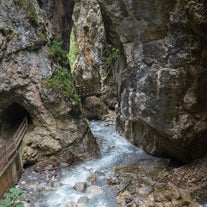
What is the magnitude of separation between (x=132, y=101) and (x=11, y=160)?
174 inches

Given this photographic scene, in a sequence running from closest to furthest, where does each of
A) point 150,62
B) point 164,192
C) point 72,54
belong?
A: 1. point 164,192
2. point 150,62
3. point 72,54

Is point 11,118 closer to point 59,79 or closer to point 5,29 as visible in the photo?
point 59,79

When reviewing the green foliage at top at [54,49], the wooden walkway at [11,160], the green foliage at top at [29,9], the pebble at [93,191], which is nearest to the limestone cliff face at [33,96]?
the green foliage at top at [29,9]

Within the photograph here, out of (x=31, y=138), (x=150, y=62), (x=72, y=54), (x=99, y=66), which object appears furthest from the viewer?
(x=72, y=54)

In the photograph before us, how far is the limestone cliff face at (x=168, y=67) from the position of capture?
26.5 ft

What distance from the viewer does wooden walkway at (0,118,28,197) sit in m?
8.66

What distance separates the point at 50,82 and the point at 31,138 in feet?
7.32

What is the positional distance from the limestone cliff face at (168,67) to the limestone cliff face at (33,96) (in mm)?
2756

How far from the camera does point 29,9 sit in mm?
11367

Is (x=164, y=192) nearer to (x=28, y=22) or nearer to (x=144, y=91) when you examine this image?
(x=144, y=91)

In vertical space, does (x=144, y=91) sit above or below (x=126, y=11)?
below

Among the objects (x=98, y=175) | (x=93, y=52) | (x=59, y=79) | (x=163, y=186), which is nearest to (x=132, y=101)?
(x=98, y=175)

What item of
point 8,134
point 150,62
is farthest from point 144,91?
point 8,134

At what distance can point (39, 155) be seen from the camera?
11.1 m
